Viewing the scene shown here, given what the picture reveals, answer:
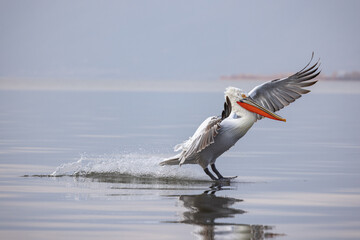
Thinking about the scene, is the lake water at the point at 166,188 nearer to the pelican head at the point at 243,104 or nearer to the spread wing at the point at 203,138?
the spread wing at the point at 203,138

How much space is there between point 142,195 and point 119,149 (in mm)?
A: 6860

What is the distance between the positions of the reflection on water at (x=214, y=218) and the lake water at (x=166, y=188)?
0.01 m

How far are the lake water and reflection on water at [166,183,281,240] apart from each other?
11mm

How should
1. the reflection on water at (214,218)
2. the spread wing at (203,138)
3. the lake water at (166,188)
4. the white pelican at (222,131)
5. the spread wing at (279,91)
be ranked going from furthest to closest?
the spread wing at (279,91), the white pelican at (222,131), the spread wing at (203,138), the lake water at (166,188), the reflection on water at (214,218)

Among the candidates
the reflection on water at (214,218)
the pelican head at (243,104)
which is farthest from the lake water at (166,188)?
the pelican head at (243,104)

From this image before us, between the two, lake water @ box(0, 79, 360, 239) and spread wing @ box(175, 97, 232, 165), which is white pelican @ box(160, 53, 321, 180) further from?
lake water @ box(0, 79, 360, 239)

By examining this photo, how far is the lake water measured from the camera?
10.6m

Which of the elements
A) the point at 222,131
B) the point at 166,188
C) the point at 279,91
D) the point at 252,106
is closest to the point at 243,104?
the point at 252,106

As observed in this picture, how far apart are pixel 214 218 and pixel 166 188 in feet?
9.60

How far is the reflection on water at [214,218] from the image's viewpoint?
33.6 ft

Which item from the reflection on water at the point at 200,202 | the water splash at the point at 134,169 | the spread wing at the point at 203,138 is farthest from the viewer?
the water splash at the point at 134,169

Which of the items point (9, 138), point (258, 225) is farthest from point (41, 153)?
point (258, 225)

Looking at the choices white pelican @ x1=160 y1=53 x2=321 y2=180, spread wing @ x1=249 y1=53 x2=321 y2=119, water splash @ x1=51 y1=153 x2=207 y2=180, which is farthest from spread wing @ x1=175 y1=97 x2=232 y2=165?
spread wing @ x1=249 y1=53 x2=321 y2=119

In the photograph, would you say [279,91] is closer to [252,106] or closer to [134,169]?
[252,106]
